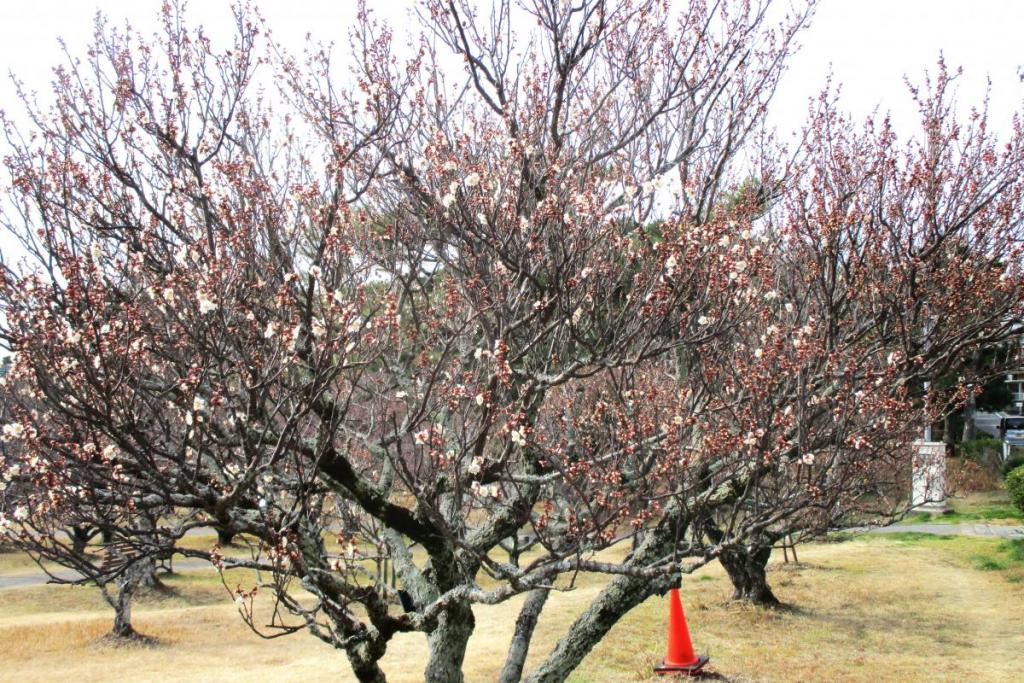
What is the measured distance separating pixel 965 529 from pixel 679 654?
16133 millimetres

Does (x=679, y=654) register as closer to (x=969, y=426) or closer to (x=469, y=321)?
(x=469, y=321)

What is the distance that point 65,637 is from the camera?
A: 54.8 feet

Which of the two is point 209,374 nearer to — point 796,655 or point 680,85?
point 680,85

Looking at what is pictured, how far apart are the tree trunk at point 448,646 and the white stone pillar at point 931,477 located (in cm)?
530

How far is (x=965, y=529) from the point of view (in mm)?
24906

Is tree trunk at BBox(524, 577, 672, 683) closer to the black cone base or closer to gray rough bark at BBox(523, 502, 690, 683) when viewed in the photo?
gray rough bark at BBox(523, 502, 690, 683)

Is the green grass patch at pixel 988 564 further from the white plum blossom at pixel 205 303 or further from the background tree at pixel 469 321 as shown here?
the white plum blossom at pixel 205 303

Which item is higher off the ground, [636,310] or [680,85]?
[680,85]

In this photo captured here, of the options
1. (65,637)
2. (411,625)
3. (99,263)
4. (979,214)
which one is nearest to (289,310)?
(99,263)

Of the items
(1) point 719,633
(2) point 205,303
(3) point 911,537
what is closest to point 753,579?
(1) point 719,633

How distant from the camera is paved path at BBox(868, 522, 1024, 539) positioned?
23.1 metres

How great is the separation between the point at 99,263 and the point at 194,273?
1.44 metres

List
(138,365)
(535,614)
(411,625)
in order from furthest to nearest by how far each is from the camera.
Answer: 1. (535,614)
2. (411,625)
3. (138,365)

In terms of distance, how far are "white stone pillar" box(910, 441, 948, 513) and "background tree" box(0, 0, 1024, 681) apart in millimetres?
2713
